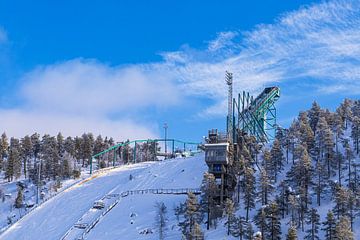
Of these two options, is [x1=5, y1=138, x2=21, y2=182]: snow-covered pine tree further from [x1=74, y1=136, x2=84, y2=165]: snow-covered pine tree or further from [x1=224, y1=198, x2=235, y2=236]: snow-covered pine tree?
[x1=224, y1=198, x2=235, y2=236]: snow-covered pine tree

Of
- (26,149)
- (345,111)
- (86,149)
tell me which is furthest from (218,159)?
(26,149)

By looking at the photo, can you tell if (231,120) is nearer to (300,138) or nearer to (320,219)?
(300,138)

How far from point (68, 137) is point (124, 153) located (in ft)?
76.3

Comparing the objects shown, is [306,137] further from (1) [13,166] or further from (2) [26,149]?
(2) [26,149]

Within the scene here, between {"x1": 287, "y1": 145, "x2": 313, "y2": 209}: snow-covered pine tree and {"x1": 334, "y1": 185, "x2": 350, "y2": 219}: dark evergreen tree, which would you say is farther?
{"x1": 287, "y1": 145, "x2": 313, "y2": 209}: snow-covered pine tree

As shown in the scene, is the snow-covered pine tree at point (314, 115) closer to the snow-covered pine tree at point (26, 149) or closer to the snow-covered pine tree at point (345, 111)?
the snow-covered pine tree at point (345, 111)

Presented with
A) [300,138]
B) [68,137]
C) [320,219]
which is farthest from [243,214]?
[68,137]

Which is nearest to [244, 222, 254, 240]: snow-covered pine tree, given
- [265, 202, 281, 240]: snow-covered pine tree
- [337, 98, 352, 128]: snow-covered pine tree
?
[265, 202, 281, 240]: snow-covered pine tree

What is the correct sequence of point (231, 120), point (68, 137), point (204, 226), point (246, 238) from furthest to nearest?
point (68, 137), point (231, 120), point (204, 226), point (246, 238)

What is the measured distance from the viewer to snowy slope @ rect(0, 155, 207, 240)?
90.0 meters

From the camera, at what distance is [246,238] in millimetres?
71750

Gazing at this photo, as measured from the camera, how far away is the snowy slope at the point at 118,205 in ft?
295

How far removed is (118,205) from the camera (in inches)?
3927

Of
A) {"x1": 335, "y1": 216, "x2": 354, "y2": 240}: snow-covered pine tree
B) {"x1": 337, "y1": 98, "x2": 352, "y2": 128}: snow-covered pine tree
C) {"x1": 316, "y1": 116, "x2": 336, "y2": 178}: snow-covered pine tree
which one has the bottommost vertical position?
{"x1": 335, "y1": 216, "x2": 354, "y2": 240}: snow-covered pine tree
